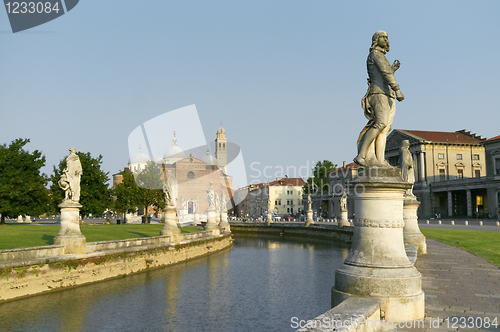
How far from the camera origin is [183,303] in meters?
14.5

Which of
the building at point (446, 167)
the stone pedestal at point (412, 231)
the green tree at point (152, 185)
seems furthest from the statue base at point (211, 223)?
the building at point (446, 167)

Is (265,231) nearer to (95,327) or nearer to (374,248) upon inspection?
(95,327)

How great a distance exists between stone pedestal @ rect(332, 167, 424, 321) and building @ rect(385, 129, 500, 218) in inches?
2839

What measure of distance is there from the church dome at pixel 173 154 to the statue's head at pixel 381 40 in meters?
114

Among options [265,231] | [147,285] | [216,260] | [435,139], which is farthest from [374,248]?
[435,139]

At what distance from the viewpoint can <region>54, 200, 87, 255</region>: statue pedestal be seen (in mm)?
16984

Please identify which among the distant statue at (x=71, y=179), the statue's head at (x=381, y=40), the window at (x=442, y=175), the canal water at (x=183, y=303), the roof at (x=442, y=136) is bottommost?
the canal water at (x=183, y=303)

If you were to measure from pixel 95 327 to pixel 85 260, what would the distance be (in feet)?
21.7

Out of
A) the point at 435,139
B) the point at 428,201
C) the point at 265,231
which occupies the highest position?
the point at 435,139

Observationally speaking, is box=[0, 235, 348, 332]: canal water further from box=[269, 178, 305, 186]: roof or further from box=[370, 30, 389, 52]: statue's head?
box=[269, 178, 305, 186]: roof

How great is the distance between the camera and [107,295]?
15461mm

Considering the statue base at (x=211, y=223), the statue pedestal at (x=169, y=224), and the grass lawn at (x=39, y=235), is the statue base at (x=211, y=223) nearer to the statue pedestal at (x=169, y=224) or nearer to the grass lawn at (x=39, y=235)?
the grass lawn at (x=39, y=235)

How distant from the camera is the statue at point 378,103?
280 inches

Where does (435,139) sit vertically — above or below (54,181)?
above
